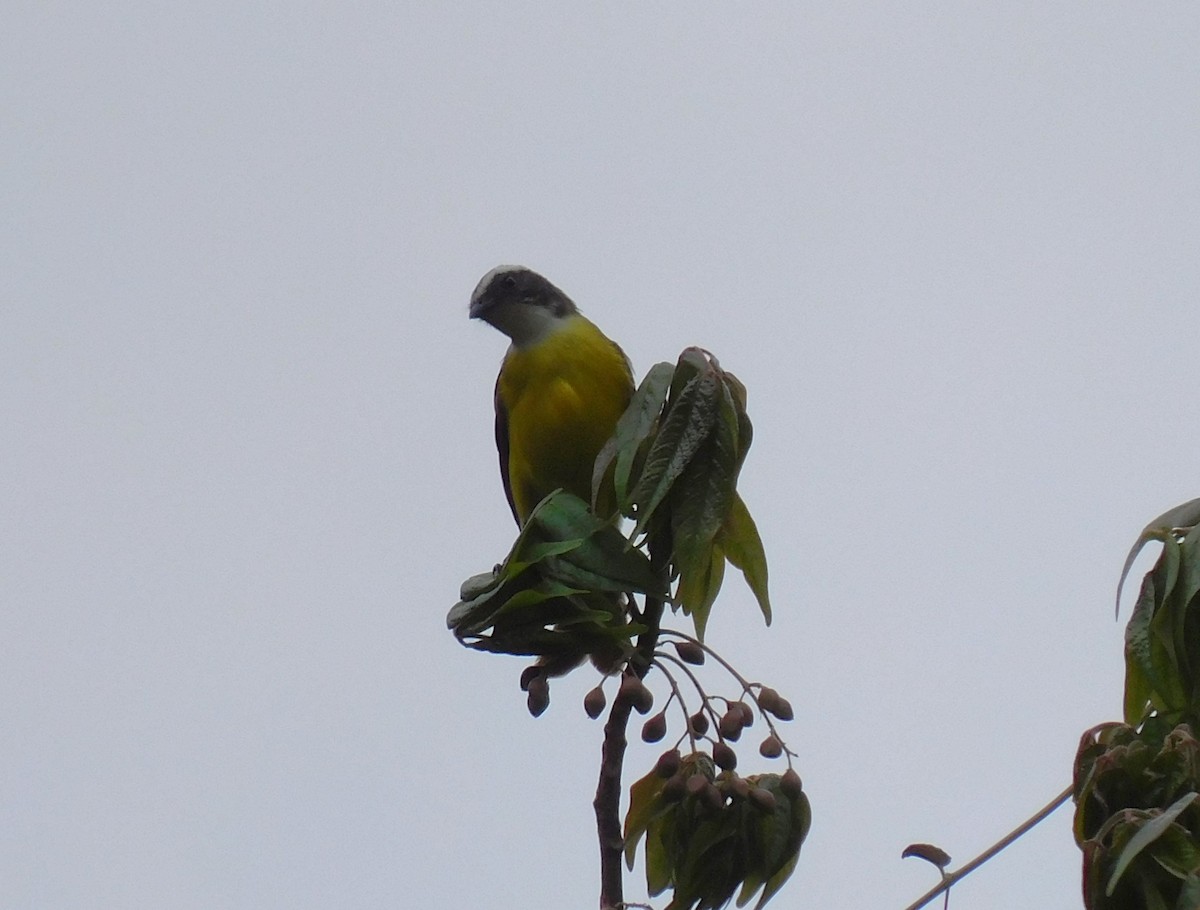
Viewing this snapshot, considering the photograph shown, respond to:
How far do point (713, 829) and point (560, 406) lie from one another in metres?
2.48

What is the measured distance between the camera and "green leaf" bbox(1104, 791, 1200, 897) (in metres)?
2.25

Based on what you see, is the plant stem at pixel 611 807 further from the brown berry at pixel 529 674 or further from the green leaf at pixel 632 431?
the green leaf at pixel 632 431

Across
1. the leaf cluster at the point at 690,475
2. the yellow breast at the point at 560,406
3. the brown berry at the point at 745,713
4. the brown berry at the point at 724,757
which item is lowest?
the brown berry at the point at 724,757

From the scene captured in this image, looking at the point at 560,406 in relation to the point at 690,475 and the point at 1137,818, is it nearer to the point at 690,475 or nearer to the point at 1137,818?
the point at 690,475

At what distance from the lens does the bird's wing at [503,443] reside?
5.93m

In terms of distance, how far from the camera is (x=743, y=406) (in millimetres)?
3191

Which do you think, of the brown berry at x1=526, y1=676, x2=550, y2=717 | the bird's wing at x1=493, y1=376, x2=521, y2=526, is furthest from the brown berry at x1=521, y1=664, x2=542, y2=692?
the bird's wing at x1=493, y1=376, x2=521, y2=526

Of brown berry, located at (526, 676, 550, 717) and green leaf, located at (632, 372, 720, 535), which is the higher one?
green leaf, located at (632, 372, 720, 535)

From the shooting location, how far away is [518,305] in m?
6.16

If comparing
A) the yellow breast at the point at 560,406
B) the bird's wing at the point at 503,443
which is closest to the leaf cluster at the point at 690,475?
the yellow breast at the point at 560,406

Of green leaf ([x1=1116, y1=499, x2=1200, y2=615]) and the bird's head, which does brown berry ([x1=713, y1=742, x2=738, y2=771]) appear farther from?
the bird's head

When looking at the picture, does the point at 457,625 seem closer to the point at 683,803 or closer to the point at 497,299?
the point at 683,803

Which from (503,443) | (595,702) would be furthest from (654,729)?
(503,443)

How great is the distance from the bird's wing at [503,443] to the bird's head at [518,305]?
25 cm
